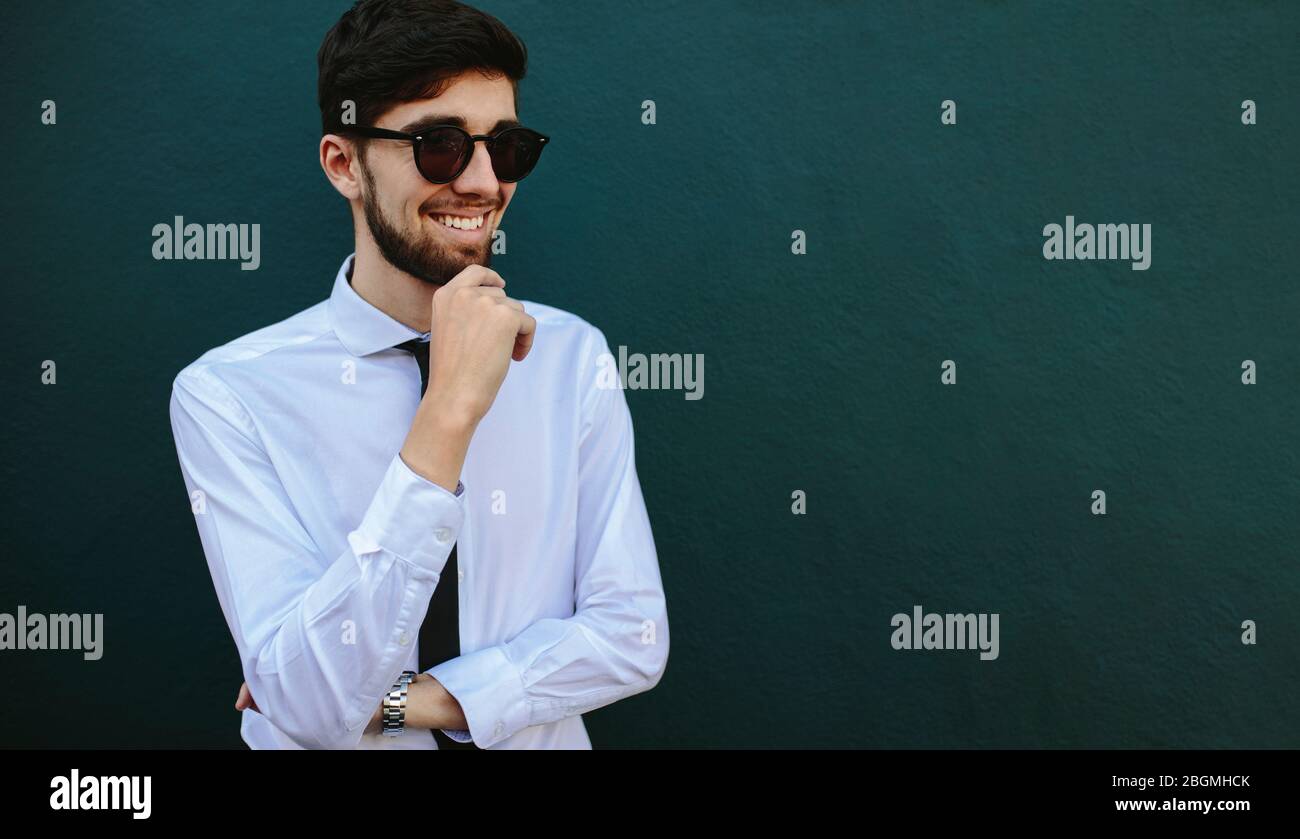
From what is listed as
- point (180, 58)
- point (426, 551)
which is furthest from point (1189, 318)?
point (180, 58)

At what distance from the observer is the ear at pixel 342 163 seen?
6.15 feet

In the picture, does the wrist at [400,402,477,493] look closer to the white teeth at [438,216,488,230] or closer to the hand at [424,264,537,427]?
the hand at [424,264,537,427]

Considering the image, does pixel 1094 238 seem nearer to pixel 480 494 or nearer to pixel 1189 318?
pixel 1189 318

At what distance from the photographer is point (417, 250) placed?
1.83m

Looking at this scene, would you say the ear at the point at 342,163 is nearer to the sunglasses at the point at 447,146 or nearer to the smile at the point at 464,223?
the sunglasses at the point at 447,146

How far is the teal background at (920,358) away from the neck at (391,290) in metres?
0.80

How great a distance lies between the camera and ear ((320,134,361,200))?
6.15ft

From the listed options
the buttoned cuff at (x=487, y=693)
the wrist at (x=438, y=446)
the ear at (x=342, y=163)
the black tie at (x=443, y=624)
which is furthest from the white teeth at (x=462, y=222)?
the buttoned cuff at (x=487, y=693)

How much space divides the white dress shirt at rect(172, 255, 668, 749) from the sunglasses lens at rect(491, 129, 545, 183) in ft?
1.12

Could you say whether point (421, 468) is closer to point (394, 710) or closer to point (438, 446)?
point (438, 446)

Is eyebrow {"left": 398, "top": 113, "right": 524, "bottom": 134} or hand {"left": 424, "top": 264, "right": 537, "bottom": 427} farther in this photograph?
eyebrow {"left": 398, "top": 113, "right": 524, "bottom": 134}

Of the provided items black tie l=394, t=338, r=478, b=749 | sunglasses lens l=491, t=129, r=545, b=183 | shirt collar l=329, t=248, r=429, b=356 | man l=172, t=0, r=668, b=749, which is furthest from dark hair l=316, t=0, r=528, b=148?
black tie l=394, t=338, r=478, b=749

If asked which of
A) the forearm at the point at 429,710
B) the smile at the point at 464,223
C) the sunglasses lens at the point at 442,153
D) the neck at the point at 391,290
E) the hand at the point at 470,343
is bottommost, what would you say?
the forearm at the point at 429,710

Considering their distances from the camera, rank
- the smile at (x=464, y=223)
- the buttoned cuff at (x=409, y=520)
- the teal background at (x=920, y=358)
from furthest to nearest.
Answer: the teal background at (x=920, y=358) < the smile at (x=464, y=223) < the buttoned cuff at (x=409, y=520)
